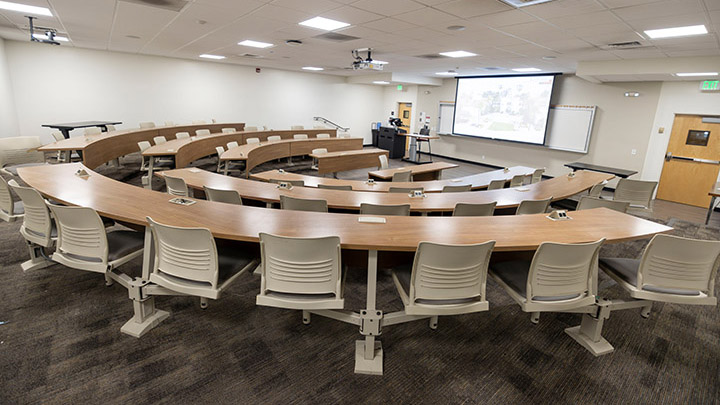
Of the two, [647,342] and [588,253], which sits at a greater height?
[588,253]

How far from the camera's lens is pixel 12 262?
344 cm

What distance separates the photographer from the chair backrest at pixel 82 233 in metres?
2.36

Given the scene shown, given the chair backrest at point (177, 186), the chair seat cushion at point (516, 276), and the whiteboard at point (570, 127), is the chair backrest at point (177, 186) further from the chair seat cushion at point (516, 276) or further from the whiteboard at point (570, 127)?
the whiteboard at point (570, 127)

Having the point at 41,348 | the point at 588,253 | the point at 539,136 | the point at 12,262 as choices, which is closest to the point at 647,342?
the point at 588,253

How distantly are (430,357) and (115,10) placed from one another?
5712mm

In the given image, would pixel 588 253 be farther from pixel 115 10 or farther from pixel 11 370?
pixel 115 10

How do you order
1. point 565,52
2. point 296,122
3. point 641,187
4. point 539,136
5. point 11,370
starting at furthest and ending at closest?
1. point 296,122
2. point 539,136
3. point 565,52
4. point 641,187
5. point 11,370

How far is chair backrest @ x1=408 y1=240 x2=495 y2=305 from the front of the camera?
1.99 m

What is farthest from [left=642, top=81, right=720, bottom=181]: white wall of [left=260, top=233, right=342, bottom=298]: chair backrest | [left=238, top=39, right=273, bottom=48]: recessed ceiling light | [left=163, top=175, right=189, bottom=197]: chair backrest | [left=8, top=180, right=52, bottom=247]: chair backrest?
[left=8, top=180, right=52, bottom=247]: chair backrest

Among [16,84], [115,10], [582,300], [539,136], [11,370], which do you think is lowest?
[11,370]

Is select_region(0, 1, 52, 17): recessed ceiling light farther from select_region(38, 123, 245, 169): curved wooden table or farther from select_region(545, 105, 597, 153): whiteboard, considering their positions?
select_region(545, 105, 597, 153): whiteboard

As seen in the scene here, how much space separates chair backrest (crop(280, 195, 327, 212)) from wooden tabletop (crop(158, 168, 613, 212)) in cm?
12

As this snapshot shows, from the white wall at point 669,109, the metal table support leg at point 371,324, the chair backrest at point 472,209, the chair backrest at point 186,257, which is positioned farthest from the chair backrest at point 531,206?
the white wall at point 669,109

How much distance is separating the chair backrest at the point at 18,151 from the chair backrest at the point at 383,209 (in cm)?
583
